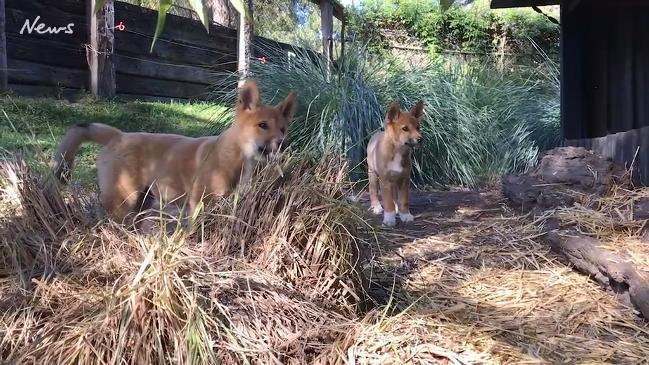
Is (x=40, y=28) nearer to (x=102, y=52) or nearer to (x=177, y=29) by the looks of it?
(x=102, y=52)

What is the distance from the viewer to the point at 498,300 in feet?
12.3

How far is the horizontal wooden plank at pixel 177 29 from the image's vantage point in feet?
35.5

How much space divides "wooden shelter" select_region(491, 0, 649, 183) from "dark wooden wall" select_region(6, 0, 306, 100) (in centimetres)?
480

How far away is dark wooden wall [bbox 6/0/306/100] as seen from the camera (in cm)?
926

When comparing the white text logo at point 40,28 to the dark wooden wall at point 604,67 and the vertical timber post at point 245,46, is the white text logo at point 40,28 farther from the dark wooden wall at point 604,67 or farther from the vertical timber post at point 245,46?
the dark wooden wall at point 604,67

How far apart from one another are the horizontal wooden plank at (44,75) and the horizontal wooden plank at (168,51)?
0.88 metres

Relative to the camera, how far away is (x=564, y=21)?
836 cm

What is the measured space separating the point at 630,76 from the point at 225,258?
6549 mm

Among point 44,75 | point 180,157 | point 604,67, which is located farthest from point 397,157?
point 44,75

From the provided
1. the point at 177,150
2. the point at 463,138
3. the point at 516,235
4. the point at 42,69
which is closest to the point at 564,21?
the point at 463,138

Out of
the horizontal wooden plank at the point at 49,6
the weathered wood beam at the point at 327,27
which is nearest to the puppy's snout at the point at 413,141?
the weathered wood beam at the point at 327,27

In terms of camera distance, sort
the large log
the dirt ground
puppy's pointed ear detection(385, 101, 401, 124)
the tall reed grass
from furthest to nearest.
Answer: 1. the tall reed grass
2. puppy's pointed ear detection(385, 101, 401, 124)
3. the large log
4. the dirt ground

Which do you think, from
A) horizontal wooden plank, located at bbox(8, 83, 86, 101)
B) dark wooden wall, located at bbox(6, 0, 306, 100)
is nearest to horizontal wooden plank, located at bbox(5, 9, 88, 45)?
dark wooden wall, located at bbox(6, 0, 306, 100)

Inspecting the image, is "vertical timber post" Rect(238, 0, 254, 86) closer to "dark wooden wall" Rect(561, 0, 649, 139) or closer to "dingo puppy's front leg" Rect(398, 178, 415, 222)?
"dingo puppy's front leg" Rect(398, 178, 415, 222)
